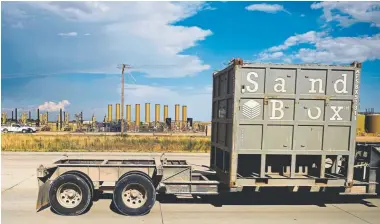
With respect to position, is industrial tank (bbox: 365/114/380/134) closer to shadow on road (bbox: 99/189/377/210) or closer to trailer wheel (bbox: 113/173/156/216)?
shadow on road (bbox: 99/189/377/210)

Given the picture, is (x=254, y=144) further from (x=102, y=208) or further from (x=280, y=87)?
(x=102, y=208)

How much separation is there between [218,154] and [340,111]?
344 cm

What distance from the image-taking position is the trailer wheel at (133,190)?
669 centimetres

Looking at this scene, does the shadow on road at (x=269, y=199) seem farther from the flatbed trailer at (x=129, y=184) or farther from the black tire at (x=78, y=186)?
the black tire at (x=78, y=186)

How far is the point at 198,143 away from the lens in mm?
22516

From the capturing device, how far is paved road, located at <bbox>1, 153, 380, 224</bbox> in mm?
6506

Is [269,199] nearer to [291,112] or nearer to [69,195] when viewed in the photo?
[291,112]

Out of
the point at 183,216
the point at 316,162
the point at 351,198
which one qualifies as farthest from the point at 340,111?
the point at 183,216

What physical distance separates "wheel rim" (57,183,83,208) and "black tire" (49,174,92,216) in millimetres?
66

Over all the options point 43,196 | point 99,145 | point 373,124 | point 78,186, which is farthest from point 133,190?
point 373,124

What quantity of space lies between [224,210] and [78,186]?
3.63 meters

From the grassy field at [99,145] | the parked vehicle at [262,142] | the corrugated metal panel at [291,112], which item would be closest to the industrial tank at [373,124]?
the grassy field at [99,145]

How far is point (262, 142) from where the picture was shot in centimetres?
693

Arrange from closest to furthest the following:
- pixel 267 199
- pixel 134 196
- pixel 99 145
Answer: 1. pixel 134 196
2. pixel 267 199
3. pixel 99 145
